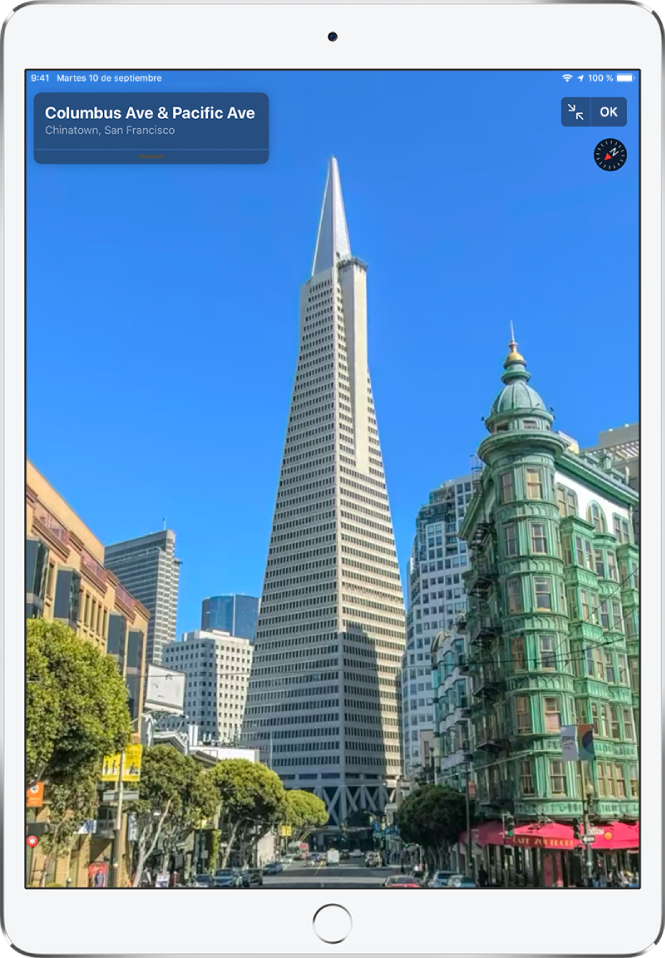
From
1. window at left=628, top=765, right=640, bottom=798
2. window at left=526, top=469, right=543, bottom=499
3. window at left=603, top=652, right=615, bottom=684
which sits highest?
window at left=526, top=469, right=543, bottom=499

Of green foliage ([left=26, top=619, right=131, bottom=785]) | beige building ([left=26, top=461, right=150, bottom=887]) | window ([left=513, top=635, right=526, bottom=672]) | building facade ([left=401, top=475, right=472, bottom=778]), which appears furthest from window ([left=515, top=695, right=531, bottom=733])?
building facade ([left=401, top=475, right=472, bottom=778])

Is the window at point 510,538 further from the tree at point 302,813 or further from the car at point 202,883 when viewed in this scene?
the tree at point 302,813

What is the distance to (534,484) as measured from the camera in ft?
134

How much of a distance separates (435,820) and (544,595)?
3165 centimetres

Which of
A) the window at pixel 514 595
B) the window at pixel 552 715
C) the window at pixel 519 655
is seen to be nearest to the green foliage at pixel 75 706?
the window at pixel 552 715

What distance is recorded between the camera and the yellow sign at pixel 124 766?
106ft

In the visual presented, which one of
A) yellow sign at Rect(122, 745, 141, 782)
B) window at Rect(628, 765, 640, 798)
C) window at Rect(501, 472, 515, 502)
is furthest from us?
window at Rect(501, 472, 515, 502)

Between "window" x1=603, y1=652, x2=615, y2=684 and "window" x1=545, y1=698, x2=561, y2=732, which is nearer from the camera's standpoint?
"window" x1=603, y1=652, x2=615, y2=684

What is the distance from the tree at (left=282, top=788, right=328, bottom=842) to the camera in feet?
361

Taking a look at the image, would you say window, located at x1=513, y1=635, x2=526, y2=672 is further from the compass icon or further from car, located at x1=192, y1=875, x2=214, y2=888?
the compass icon

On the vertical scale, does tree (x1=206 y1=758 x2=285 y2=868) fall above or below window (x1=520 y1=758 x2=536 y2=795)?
below

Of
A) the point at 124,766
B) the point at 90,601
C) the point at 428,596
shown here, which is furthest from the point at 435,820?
the point at 428,596

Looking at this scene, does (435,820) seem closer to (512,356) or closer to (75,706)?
(75,706)

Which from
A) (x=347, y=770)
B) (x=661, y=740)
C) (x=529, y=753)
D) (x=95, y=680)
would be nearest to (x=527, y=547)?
(x=529, y=753)
